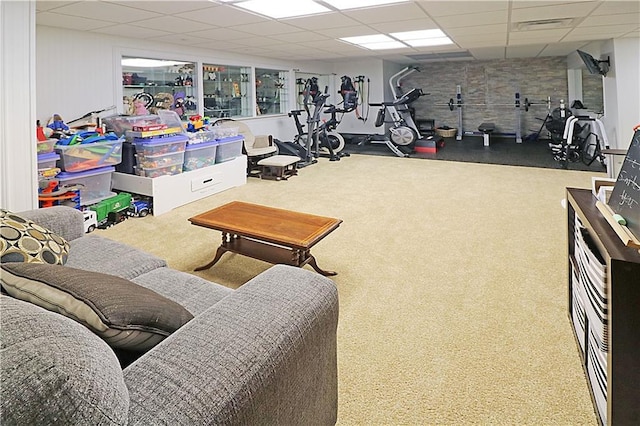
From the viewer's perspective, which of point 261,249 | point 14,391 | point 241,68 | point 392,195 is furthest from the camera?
point 241,68

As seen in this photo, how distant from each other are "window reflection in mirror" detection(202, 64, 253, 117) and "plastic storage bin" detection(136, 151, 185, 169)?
2.32 metres

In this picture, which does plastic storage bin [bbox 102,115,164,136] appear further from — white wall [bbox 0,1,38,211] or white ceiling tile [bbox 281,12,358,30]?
white ceiling tile [bbox 281,12,358,30]

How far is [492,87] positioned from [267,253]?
1043 centimetres

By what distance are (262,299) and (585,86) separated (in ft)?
35.9

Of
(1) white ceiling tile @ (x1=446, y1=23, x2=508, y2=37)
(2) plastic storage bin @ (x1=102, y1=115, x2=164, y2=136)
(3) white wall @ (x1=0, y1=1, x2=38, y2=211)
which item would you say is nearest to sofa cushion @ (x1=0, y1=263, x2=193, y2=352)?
(3) white wall @ (x1=0, y1=1, x2=38, y2=211)

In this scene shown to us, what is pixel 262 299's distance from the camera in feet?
3.99

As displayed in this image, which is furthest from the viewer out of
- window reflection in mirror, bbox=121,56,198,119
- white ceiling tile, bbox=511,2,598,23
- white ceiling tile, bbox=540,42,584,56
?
white ceiling tile, bbox=540,42,584,56

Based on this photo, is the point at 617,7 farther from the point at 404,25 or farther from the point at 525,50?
the point at 525,50

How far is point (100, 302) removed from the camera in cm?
99

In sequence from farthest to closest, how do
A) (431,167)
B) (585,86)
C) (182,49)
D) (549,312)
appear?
(585,86) → (431,167) → (182,49) → (549,312)

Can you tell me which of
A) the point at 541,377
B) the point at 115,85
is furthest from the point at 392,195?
the point at 115,85

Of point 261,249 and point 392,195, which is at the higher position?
point 392,195

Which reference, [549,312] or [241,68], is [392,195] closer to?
[549,312]

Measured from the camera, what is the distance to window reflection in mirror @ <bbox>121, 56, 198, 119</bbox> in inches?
221
